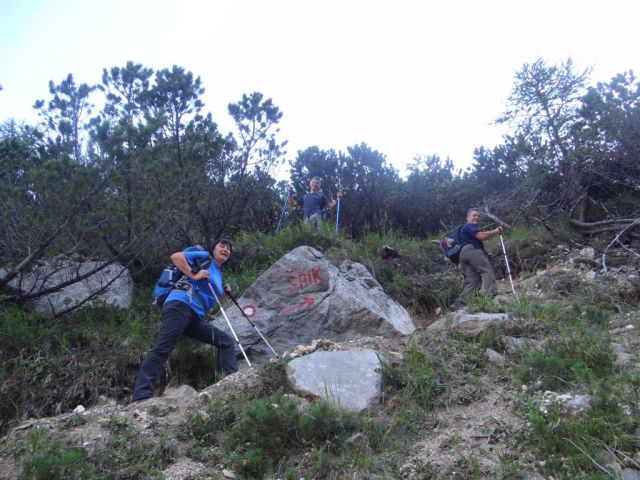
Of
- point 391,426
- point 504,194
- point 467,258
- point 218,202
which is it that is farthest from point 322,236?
point 391,426

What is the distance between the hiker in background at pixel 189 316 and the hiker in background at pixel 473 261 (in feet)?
11.4

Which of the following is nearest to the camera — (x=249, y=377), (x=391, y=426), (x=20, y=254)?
(x=391, y=426)

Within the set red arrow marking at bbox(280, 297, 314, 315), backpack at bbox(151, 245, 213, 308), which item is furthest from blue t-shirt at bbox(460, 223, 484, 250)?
backpack at bbox(151, 245, 213, 308)

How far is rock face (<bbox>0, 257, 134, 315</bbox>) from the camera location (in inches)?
291

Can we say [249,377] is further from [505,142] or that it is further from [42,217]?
[505,142]

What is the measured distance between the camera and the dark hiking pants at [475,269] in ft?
26.6

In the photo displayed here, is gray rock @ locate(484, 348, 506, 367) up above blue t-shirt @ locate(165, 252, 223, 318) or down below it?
below

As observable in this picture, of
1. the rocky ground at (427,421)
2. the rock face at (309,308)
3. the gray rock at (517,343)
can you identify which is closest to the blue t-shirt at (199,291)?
the rocky ground at (427,421)

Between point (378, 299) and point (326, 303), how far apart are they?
77 cm

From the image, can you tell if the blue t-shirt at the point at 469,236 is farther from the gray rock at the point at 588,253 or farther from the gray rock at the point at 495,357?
the gray rock at the point at 495,357

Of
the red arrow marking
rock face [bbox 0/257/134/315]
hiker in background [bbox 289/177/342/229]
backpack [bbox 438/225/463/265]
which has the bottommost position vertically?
the red arrow marking

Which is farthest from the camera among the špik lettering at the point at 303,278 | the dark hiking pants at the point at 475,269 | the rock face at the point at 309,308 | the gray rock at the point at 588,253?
the gray rock at the point at 588,253

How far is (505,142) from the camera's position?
42.7 feet

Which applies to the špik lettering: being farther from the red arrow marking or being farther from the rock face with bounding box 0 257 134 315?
the rock face with bounding box 0 257 134 315
